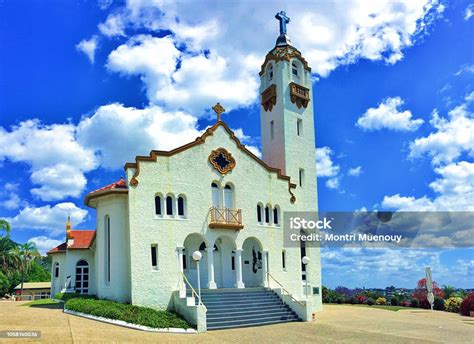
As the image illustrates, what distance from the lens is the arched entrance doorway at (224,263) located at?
80.3ft

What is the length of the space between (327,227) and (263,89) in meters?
10.2

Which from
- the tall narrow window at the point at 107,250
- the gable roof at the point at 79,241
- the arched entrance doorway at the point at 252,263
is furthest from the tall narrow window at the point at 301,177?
the gable roof at the point at 79,241

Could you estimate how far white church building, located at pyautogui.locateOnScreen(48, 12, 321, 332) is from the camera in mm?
20969

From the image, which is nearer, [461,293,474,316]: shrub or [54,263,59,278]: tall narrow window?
[461,293,474,316]: shrub

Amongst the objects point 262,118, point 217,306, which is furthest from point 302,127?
point 217,306

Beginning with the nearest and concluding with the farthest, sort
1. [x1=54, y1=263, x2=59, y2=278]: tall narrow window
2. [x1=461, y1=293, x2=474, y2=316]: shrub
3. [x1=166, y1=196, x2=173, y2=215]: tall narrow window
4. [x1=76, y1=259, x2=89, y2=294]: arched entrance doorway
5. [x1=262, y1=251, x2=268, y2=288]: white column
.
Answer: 1. [x1=166, y1=196, x2=173, y2=215]: tall narrow window
2. [x1=262, y1=251, x2=268, y2=288]: white column
3. [x1=461, y1=293, x2=474, y2=316]: shrub
4. [x1=76, y1=259, x2=89, y2=294]: arched entrance doorway
5. [x1=54, y1=263, x2=59, y2=278]: tall narrow window

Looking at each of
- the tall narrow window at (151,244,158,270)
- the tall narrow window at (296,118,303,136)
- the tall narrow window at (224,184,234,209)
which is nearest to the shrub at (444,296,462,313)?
the tall narrow window at (296,118,303,136)

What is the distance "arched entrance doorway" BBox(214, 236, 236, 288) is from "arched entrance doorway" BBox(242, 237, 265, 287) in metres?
1.07

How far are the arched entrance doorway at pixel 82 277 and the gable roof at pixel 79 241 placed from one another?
0.99 meters

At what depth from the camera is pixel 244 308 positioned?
69.2 ft

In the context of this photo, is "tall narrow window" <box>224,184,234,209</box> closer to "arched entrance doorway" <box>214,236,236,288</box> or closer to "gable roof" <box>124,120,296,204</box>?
"arched entrance doorway" <box>214,236,236,288</box>

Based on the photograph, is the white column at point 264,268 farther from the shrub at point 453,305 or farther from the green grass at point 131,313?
the shrub at point 453,305

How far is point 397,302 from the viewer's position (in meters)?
32.1

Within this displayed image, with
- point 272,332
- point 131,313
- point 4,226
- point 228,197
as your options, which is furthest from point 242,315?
point 4,226
